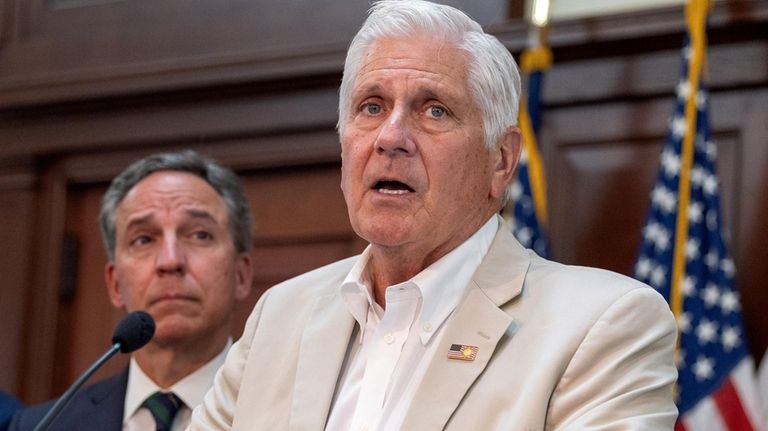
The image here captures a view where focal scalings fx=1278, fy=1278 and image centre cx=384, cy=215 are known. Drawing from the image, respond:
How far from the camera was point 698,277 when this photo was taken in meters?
3.79


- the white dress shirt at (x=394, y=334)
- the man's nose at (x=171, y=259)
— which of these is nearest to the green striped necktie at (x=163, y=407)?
the man's nose at (x=171, y=259)

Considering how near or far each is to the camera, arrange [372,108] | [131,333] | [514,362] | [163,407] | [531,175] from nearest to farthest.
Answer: [514,362]
[372,108]
[131,333]
[163,407]
[531,175]

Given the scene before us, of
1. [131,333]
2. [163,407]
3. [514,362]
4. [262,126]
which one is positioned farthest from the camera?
[262,126]

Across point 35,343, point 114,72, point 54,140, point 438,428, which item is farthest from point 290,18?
point 438,428

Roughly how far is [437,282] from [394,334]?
0.12 m

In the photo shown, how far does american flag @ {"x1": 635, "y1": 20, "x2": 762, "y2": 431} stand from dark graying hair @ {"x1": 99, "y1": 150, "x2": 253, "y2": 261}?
3.96ft

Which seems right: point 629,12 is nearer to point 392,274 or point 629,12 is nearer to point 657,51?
point 657,51

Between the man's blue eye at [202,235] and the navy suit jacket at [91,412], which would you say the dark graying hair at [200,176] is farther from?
the navy suit jacket at [91,412]

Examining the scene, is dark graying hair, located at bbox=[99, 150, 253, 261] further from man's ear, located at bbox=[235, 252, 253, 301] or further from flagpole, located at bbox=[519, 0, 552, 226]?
flagpole, located at bbox=[519, 0, 552, 226]

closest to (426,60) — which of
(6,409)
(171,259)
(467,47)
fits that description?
(467,47)

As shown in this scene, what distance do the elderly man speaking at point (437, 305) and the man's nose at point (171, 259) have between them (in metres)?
1.13

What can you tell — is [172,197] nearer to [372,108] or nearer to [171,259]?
[171,259]

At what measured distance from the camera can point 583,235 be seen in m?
4.18

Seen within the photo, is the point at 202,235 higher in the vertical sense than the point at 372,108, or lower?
lower
